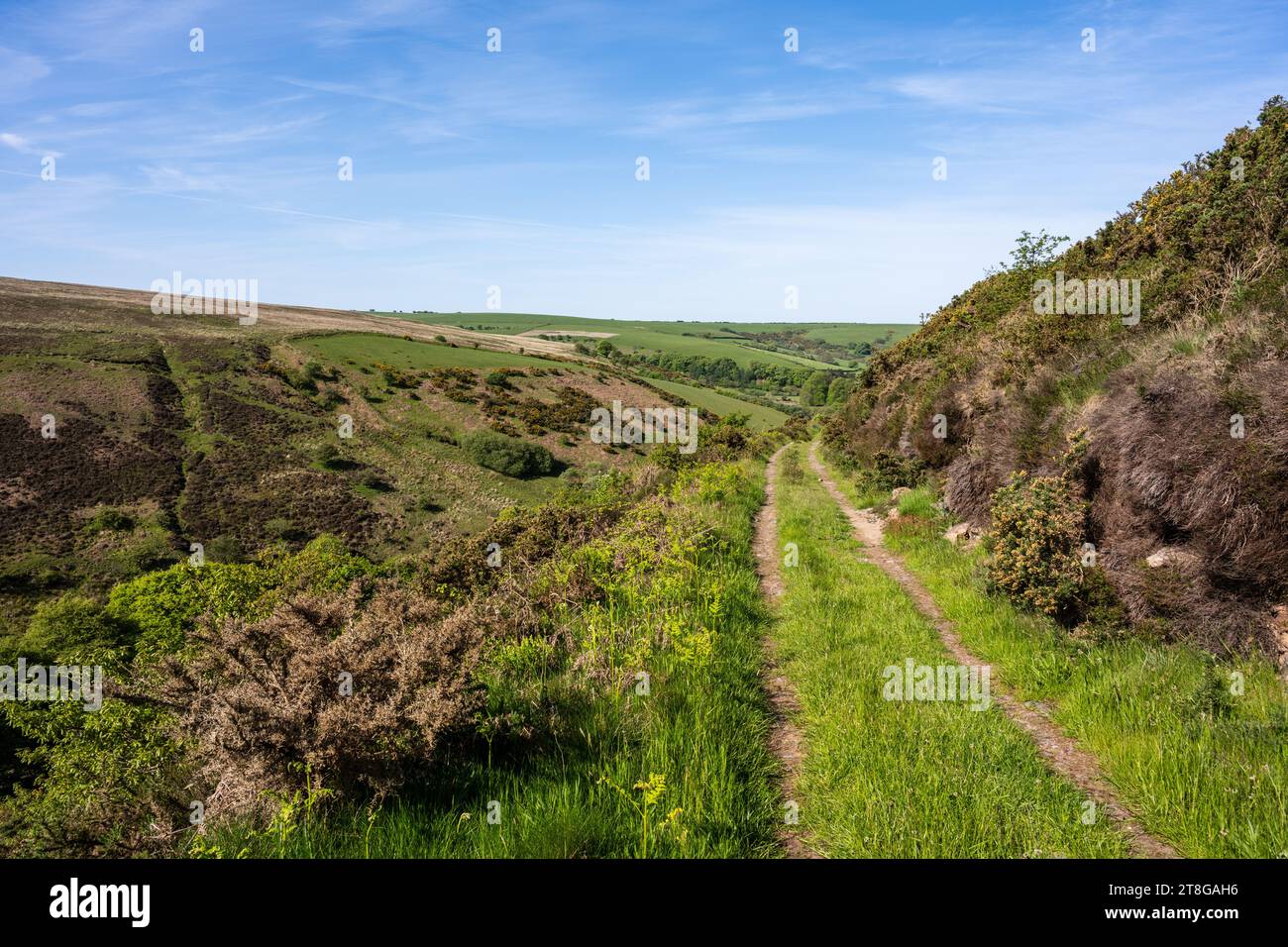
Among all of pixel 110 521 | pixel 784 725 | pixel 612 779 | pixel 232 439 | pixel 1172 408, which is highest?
pixel 232 439

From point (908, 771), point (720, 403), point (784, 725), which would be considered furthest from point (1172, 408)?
point (720, 403)

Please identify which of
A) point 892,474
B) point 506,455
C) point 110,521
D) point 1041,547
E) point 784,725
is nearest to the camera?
point 784,725

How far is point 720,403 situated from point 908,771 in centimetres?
11592

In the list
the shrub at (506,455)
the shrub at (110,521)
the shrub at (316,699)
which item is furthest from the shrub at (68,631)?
the shrub at (506,455)

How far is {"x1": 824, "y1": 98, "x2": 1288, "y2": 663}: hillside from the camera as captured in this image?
6164mm

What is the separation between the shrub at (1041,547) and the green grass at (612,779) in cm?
389

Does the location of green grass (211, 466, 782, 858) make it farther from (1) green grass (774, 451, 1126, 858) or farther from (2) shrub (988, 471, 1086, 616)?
(2) shrub (988, 471, 1086, 616)

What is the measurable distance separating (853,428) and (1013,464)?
20.7 meters

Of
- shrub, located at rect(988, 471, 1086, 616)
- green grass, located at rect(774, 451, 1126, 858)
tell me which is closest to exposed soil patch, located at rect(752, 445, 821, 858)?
green grass, located at rect(774, 451, 1126, 858)

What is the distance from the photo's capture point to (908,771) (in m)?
4.66

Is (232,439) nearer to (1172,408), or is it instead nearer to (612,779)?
(612,779)

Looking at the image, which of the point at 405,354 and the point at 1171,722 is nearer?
the point at 1171,722

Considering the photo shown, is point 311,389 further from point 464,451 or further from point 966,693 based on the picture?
point 966,693
